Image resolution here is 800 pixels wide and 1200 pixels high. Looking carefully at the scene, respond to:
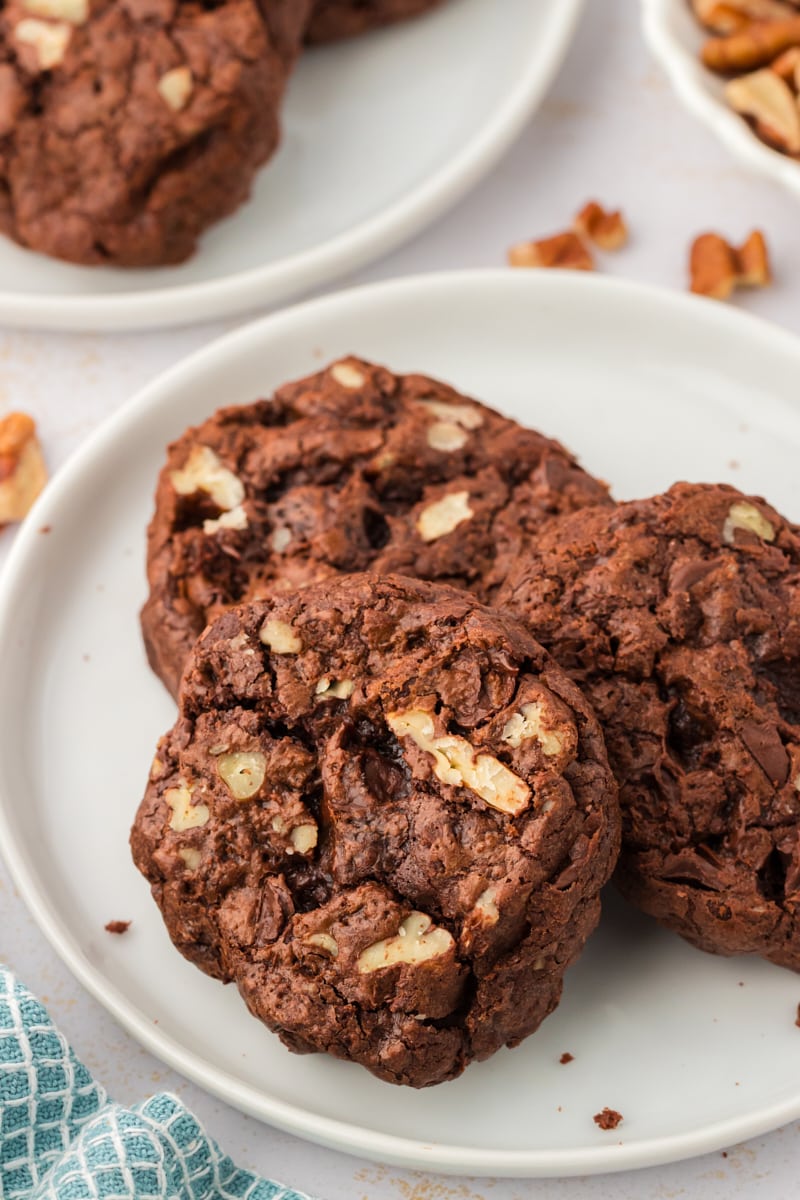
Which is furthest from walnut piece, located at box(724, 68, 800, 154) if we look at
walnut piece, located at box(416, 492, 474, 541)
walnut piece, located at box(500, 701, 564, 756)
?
walnut piece, located at box(500, 701, 564, 756)

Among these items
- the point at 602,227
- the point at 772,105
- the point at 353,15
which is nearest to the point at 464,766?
the point at 602,227

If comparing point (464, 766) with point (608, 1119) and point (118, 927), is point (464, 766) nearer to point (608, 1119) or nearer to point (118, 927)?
point (608, 1119)

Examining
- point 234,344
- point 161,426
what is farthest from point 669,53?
point 161,426

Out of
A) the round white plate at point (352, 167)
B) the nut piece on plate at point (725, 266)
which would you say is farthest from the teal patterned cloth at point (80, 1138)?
the nut piece on plate at point (725, 266)

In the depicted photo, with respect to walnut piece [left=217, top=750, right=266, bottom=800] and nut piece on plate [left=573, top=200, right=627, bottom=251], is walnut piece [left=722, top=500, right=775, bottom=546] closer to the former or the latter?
walnut piece [left=217, top=750, right=266, bottom=800]

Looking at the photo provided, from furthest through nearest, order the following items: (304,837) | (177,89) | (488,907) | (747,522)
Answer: (177,89), (747,522), (304,837), (488,907)

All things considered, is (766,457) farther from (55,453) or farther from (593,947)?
(55,453)
